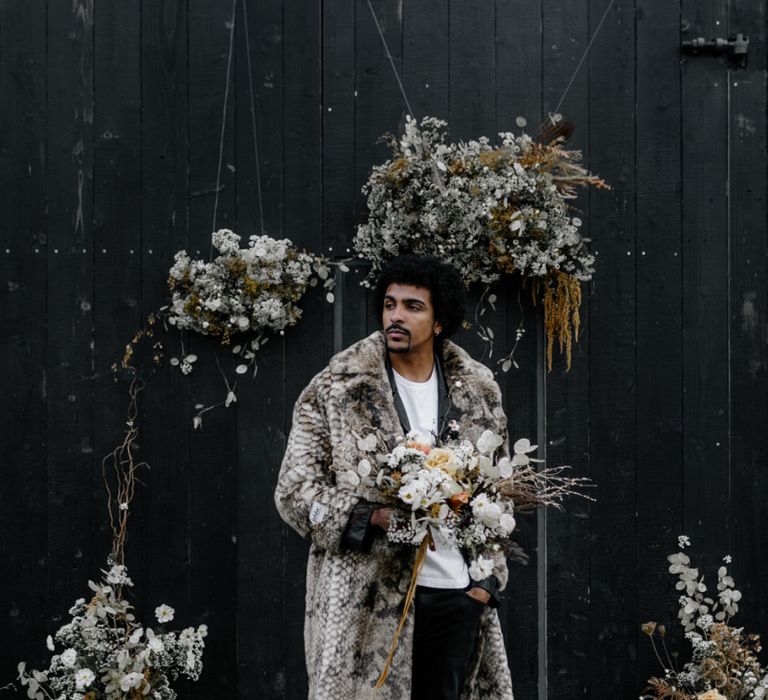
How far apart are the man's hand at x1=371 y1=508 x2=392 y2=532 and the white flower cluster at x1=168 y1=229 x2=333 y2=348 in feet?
4.60

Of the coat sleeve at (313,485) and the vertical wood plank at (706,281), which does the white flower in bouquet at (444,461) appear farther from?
the vertical wood plank at (706,281)

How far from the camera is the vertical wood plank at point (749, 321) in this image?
14.3 feet

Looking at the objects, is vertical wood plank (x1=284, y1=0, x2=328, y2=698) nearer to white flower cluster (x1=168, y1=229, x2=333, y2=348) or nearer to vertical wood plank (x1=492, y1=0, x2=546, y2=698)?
white flower cluster (x1=168, y1=229, x2=333, y2=348)

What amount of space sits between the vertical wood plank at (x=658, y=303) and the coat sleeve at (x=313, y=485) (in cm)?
184

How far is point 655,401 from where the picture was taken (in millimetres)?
4348

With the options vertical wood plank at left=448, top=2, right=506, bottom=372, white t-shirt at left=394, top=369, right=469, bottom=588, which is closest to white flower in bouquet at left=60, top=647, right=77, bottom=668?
white t-shirt at left=394, top=369, right=469, bottom=588

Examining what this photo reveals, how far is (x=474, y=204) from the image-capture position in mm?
4023

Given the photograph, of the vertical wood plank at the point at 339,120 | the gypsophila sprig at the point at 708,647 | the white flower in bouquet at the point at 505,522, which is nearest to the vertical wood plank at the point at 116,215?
the vertical wood plank at the point at 339,120

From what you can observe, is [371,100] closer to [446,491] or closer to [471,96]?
[471,96]

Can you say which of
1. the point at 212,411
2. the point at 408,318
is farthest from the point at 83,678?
the point at 408,318

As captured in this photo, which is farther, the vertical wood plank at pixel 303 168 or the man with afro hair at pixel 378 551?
the vertical wood plank at pixel 303 168

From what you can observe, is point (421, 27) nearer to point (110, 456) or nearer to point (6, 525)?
point (110, 456)

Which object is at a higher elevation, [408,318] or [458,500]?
[408,318]

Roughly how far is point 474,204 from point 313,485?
156 cm
